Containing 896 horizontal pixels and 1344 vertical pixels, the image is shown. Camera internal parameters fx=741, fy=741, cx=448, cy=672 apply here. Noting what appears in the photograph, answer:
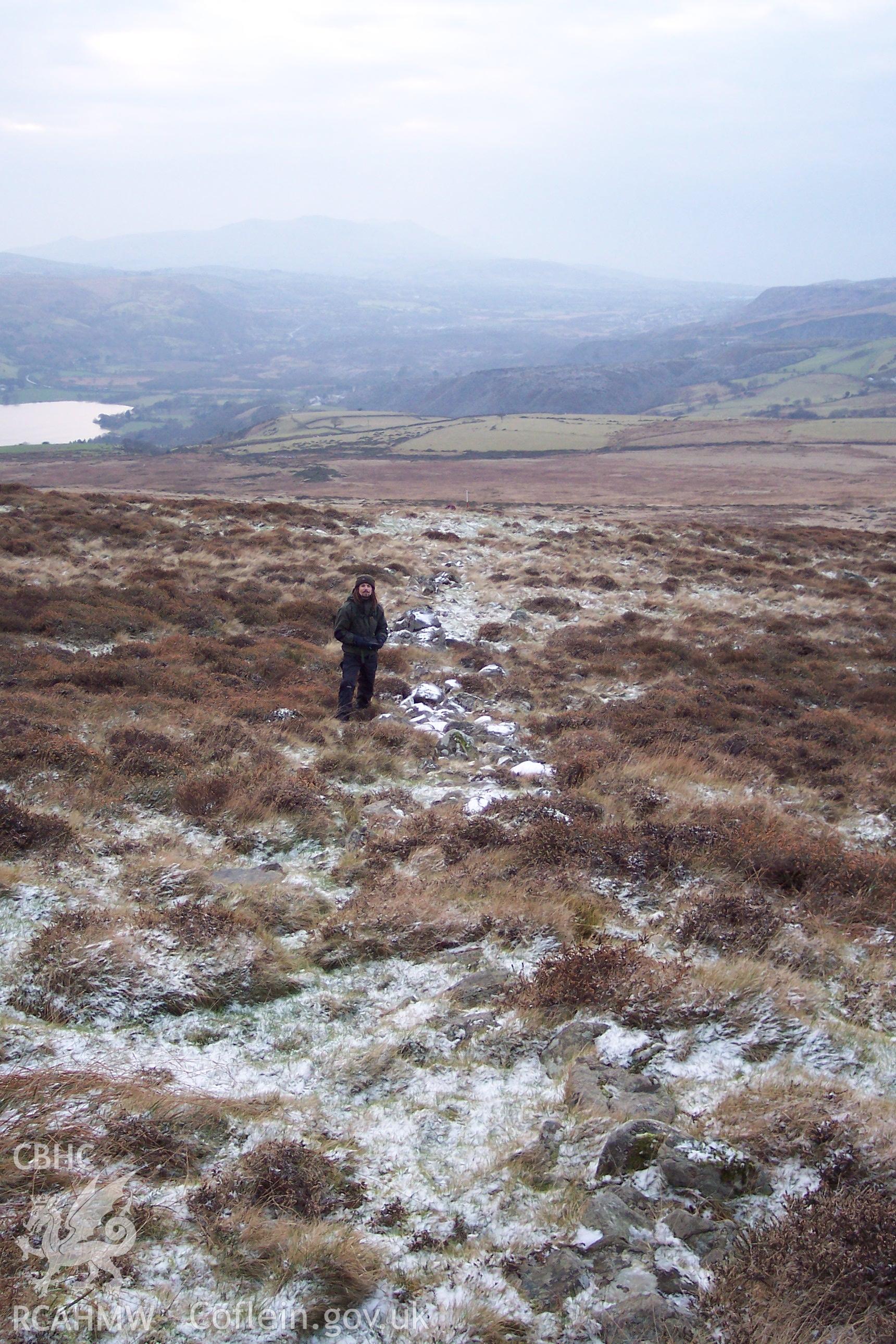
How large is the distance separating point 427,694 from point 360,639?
206cm

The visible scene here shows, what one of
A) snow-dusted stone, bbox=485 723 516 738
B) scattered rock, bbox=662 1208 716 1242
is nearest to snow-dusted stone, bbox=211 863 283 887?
scattered rock, bbox=662 1208 716 1242

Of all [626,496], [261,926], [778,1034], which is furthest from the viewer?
[626,496]

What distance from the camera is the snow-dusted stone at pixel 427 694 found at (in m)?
12.9

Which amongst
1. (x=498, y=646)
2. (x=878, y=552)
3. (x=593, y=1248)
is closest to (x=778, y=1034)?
(x=593, y=1248)

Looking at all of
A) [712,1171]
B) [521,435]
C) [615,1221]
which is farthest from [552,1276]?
[521,435]

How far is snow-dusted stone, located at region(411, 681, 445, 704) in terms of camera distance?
1295 cm

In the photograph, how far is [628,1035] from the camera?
5020 millimetres

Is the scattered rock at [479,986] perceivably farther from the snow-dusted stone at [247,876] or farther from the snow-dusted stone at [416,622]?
the snow-dusted stone at [416,622]

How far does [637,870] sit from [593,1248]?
3.87 metres

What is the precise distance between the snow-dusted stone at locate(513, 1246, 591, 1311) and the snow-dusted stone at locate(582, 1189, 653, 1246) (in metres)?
0.17

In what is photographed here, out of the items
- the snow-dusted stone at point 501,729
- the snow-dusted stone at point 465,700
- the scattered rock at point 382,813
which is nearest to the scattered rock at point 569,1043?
the scattered rock at point 382,813

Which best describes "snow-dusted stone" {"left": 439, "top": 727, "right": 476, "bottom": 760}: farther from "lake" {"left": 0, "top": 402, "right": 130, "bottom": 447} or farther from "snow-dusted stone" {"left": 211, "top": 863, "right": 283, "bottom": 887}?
"lake" {"left": 0, "top": 402, "right": 130, "bottom": 447}

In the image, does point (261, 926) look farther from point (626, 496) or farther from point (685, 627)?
point (626, 496)

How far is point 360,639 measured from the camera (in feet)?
37.9
